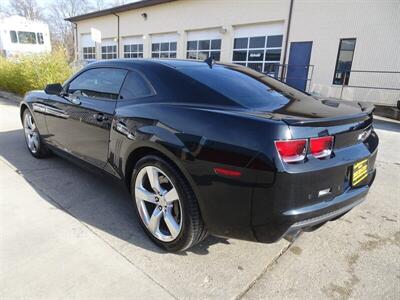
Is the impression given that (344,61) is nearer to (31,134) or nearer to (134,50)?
(31,134)

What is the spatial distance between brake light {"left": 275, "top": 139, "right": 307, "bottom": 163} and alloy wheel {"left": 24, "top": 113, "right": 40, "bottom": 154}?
3785 millimetres

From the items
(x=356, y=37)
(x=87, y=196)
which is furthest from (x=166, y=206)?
(x=356, y=37)

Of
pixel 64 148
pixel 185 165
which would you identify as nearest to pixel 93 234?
pixel 185 165

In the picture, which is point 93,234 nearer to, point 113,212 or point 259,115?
point 113,212

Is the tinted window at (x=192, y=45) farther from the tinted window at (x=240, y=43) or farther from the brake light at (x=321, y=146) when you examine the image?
the brake light at (x=321, y=146)

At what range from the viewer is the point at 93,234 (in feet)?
8.63

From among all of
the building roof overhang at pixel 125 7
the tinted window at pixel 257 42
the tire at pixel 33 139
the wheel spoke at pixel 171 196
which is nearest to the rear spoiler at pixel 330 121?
the wheel spoke at pixel 171 196

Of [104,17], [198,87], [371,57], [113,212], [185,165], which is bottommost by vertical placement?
[113,212]

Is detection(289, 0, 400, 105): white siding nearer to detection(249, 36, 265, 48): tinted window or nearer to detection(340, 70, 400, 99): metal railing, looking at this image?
detection(340, 70, 400, 99): metal railing

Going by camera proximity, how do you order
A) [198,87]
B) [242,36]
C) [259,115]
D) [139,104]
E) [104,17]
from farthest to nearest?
[104,17], [242,36], [139,104], [198,87], [259,115]

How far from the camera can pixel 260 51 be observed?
1501 cm

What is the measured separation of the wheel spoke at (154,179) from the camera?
2.44 metres

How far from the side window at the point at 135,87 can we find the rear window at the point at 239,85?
339 millimetres

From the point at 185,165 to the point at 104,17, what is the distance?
25.5 meters
